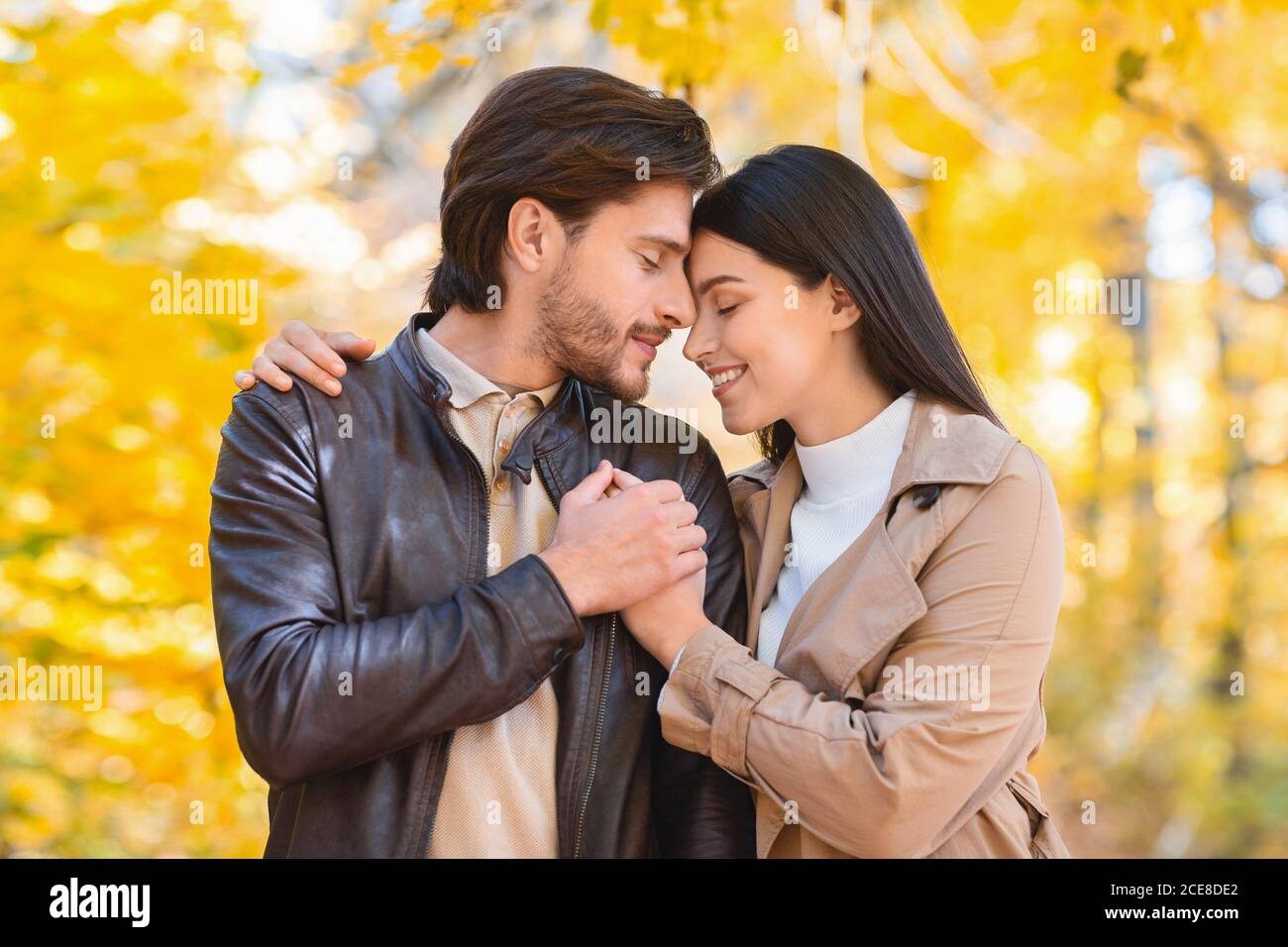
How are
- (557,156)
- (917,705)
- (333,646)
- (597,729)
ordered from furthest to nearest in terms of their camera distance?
(557,156), (597,729), (917,705), (333,646)

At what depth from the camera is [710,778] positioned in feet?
7.36

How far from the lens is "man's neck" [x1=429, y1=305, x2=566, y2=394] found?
234 centimetres

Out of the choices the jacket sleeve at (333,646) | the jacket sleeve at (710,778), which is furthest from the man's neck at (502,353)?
the jacket sleeve at (333,646)

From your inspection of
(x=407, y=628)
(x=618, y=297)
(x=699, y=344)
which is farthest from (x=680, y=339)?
(x=407, y=628)

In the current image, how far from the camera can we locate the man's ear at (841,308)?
2416mm

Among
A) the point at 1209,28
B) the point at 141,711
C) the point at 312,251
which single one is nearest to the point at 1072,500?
the point at 1209,28

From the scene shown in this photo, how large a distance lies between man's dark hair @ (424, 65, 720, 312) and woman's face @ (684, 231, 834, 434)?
0.19 m

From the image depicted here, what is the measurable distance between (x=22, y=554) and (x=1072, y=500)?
6231mm

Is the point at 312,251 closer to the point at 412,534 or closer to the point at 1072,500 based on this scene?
the point at 412,534

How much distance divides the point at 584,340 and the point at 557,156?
340mm

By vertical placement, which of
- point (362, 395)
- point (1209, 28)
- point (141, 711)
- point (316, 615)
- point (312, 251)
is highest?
point (1209, 28)

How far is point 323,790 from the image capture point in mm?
2061

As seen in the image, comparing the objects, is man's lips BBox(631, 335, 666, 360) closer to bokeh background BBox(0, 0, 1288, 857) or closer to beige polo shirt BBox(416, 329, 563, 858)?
beige polo shirt BBox(416, 329, 563, 858)

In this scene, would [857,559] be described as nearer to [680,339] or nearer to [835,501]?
[835,501]
